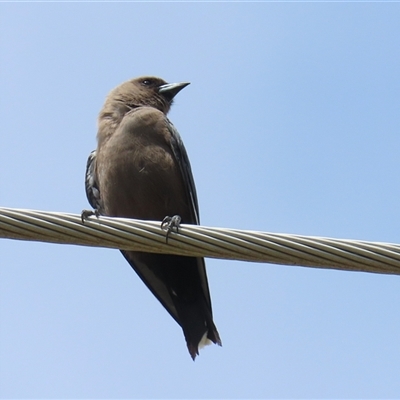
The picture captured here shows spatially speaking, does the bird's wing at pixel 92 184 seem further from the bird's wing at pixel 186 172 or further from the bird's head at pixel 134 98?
the bird's wing at pixel 186 172

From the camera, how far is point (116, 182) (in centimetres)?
734

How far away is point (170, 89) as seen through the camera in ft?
30.1

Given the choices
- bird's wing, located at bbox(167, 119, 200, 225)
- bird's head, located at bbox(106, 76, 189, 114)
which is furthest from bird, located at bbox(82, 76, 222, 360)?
bird's head, located at bbox(106, 76, 189, 114)

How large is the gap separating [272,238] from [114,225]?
89 centimetres

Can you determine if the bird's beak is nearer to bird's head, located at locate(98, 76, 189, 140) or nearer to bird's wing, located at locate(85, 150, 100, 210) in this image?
bird's head, located at locate(98, 76, 189, 140)

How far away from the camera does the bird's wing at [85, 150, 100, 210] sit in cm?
800

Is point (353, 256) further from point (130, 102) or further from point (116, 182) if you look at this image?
point (130, 102)

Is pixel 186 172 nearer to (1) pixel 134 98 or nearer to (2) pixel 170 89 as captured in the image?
(1) pixel 134 98

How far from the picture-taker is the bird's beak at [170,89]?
9.16 metres

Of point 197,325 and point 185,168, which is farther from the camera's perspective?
point 185,168

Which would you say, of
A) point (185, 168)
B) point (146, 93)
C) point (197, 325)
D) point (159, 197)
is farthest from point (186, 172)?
point (146, 93)

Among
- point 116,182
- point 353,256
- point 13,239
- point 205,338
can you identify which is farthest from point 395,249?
point 116,182

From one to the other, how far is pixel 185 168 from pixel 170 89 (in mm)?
1949

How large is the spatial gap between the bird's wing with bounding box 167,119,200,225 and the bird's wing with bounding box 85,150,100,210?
3.17 feet
